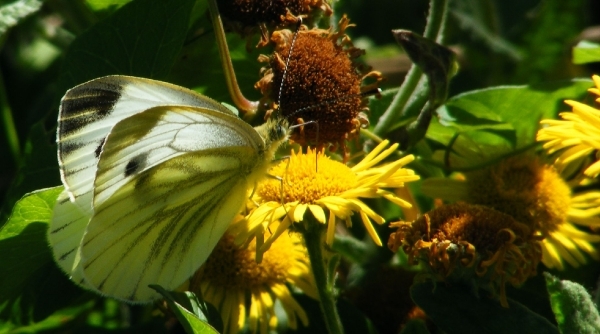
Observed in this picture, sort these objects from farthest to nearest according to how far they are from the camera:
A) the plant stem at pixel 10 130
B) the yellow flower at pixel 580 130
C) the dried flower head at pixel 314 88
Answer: the plant stem at pixel 10 130 → the dried flower head at pixel 314 88 → the yellow flower at pixel 580 130

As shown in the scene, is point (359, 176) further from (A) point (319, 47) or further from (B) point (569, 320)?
(B) point (569, 320)

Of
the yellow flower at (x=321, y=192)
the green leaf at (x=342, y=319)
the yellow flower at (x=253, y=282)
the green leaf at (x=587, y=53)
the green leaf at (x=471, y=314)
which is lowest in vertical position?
the green leaf at (x=342, y=319)

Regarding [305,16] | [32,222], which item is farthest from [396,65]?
[32,222]

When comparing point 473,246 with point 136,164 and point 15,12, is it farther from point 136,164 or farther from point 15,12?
point 15,12

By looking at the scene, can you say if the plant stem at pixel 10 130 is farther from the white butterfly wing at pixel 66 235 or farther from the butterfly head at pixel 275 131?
the butterfly head at pixel 275 131

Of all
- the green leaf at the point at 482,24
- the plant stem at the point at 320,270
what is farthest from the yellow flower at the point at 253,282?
the green leaf at the point at 482,24
